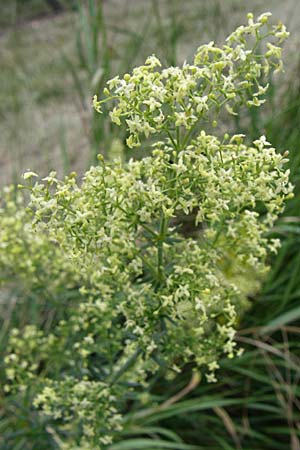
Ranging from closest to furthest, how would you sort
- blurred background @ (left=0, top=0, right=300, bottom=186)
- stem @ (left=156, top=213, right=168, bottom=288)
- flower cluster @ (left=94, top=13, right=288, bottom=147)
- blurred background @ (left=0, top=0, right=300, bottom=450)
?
flower cluster @ (left=94, top=13, right=288, bottom=147) < stem @ (left=156, top=213, right=168, bottom=288) < blurred background @ (left=0, top=0, right=300, bottom=450) < blurred background @ (left=0, top=0, right=300, bottom=186)

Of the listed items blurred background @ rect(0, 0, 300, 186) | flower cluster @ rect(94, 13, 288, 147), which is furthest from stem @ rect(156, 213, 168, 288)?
blurred background @ rect(0, 0, 300, 186)

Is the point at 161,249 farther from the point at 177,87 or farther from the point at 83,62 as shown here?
the point at 83,62

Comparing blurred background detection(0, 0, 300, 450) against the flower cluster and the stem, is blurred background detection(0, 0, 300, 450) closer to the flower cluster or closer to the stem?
the stem

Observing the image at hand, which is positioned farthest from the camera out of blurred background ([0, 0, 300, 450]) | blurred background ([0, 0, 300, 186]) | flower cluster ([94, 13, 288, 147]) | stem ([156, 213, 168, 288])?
blurred background ([0, 0, 300, 186])

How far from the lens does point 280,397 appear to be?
1849 millimetres

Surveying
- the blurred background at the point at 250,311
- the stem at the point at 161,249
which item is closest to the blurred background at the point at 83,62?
the blurred background at the point at 250,311

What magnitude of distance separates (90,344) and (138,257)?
31 cm

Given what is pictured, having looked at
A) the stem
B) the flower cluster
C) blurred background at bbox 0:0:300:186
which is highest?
blurred background at bbox 0:0:300:186

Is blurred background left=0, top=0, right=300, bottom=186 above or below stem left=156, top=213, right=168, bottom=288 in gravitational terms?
above

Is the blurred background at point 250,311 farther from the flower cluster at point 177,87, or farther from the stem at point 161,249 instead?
the flower cluster at point 177,87

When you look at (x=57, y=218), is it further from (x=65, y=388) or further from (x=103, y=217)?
(x=65, y=388)

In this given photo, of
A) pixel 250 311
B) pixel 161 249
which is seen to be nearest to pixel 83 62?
pixel 250 311

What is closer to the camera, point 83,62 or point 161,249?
point 161,249

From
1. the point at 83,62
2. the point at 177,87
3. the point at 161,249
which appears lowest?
the point at 161,249
